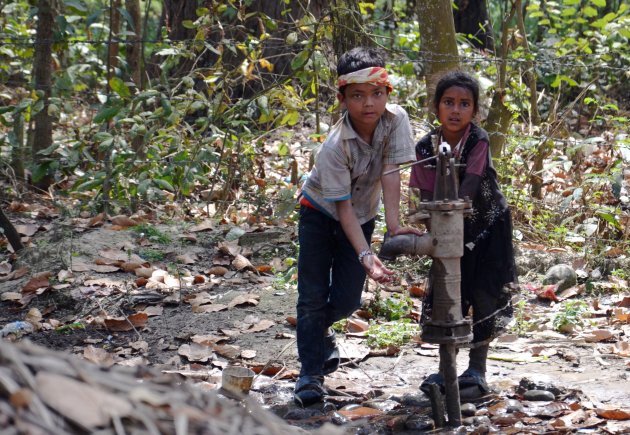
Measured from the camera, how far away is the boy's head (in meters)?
3.69

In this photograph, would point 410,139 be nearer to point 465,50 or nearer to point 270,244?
point 270,244

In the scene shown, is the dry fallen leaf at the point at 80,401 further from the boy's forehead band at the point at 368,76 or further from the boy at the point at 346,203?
the boy's forehead band at the point at 368,76

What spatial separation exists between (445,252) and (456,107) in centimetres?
75

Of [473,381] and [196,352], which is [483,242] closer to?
[473,381]

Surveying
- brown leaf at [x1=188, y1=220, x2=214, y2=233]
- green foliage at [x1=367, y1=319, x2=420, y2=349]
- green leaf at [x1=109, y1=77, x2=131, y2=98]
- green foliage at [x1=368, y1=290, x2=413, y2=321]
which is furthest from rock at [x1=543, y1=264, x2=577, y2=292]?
green leaf at [x1=109, y1=77, x2=131, y2=98]

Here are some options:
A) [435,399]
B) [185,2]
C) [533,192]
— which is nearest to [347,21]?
[533,192]

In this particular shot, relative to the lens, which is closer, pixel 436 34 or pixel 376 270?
pixel 376 270

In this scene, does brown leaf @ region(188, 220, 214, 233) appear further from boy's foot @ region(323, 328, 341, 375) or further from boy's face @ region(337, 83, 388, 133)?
boy's face @ region(337, 83, 388, 133)

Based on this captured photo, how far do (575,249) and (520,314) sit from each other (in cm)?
125

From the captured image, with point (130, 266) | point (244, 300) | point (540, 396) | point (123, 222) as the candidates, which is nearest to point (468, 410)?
point (540, 396)

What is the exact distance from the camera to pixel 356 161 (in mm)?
3799

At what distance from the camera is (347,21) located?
5730mm

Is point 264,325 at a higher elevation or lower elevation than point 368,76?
lower

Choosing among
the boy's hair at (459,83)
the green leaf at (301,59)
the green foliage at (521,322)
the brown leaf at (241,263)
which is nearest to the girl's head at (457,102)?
the boy's hair at (459,83)
